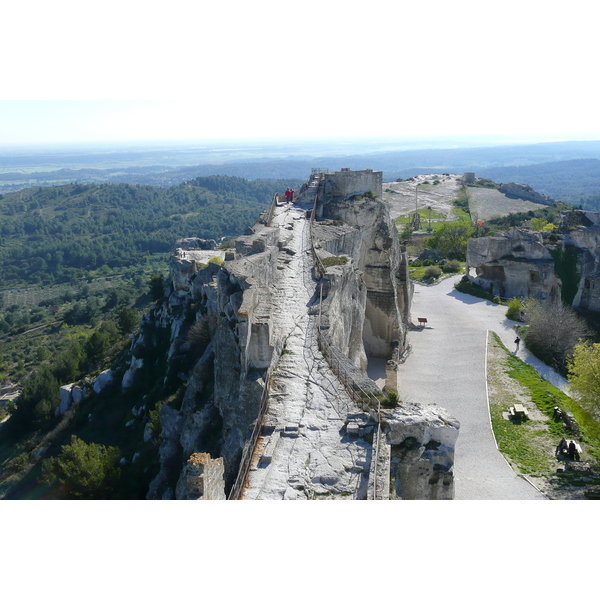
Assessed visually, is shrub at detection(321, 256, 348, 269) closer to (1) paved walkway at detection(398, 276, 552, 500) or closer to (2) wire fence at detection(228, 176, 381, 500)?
(2) wire fence at detection(228, 176, 381, 500)

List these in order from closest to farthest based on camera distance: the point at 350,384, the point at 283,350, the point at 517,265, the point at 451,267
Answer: the point at 350,384
the point at 283,350
the point at 517,265
the point at 451,267

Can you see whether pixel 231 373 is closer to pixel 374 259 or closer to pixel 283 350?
pixel 283 350

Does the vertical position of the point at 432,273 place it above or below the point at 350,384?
below

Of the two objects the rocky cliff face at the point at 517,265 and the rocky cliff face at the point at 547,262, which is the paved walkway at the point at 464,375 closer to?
the rocky cliff face at the point at 517,265

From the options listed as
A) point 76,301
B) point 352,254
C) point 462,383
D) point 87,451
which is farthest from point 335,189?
point 76,301

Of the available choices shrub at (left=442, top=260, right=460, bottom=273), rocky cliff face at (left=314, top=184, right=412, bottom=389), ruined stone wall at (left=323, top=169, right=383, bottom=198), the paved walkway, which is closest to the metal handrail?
the paved walkway

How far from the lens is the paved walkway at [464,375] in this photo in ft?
45.9

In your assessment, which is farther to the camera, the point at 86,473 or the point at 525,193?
the point at 525,193

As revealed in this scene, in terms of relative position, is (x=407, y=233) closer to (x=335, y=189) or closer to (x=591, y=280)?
(x=591, y=280)

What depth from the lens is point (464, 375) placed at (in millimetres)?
21266

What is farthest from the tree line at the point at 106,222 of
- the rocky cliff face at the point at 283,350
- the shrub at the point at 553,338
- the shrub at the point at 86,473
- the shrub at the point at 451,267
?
the shrub at the point at 86,473

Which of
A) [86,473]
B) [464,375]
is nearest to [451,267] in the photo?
[464,375]

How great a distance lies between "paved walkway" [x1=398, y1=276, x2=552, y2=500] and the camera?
551 inches

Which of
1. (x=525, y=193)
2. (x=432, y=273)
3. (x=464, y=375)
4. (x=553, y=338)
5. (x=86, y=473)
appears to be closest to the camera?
(x=86, y=473)
